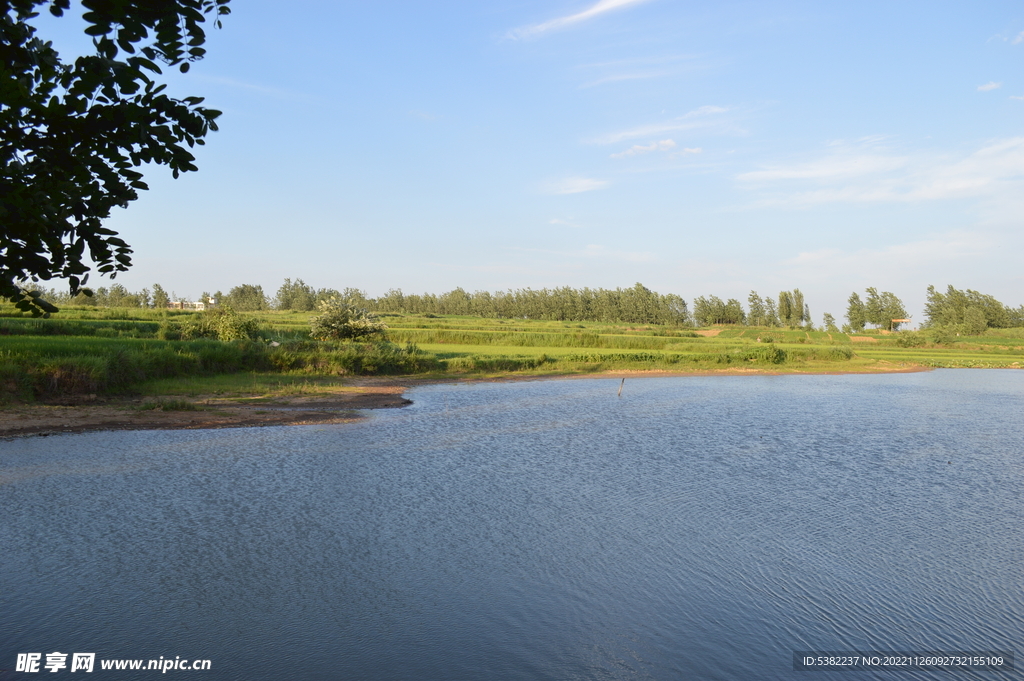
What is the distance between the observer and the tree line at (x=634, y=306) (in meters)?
102

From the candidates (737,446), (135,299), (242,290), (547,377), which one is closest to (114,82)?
(737,446)

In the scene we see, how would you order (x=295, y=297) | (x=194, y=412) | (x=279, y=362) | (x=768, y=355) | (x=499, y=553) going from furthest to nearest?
(x=295, y=297), (x=768, y=355), (x=279, y=362), (x=194, y=412), (x=499, y=553)

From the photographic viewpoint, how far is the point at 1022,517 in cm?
962

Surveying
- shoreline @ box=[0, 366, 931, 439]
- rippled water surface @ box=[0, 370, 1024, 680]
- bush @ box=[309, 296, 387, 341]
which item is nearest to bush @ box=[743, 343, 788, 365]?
bush @ box=[309, 296, 387, 341]

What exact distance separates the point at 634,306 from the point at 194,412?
108151 mm

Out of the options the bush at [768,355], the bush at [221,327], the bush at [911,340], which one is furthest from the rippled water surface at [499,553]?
the bush at [911,340]

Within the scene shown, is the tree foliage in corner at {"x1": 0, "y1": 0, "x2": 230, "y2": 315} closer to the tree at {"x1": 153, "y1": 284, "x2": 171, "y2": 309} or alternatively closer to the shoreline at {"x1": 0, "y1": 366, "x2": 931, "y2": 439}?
the shoreline at {"x1": 0, "y1": 366, "x2": 931, "y2": 439}

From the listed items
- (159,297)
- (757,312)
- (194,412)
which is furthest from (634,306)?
(194,412)

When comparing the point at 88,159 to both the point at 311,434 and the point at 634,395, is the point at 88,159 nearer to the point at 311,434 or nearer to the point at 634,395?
the point at 311,434

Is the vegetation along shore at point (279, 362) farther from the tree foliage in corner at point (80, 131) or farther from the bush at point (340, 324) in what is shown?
the tree foliage in corner at point (80, 131)

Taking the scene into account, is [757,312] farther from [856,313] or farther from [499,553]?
[499,553]

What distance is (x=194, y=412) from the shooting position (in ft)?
55.1

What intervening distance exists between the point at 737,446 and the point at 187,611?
11.0 meters

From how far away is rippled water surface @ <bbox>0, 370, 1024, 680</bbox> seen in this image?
5.54 m
